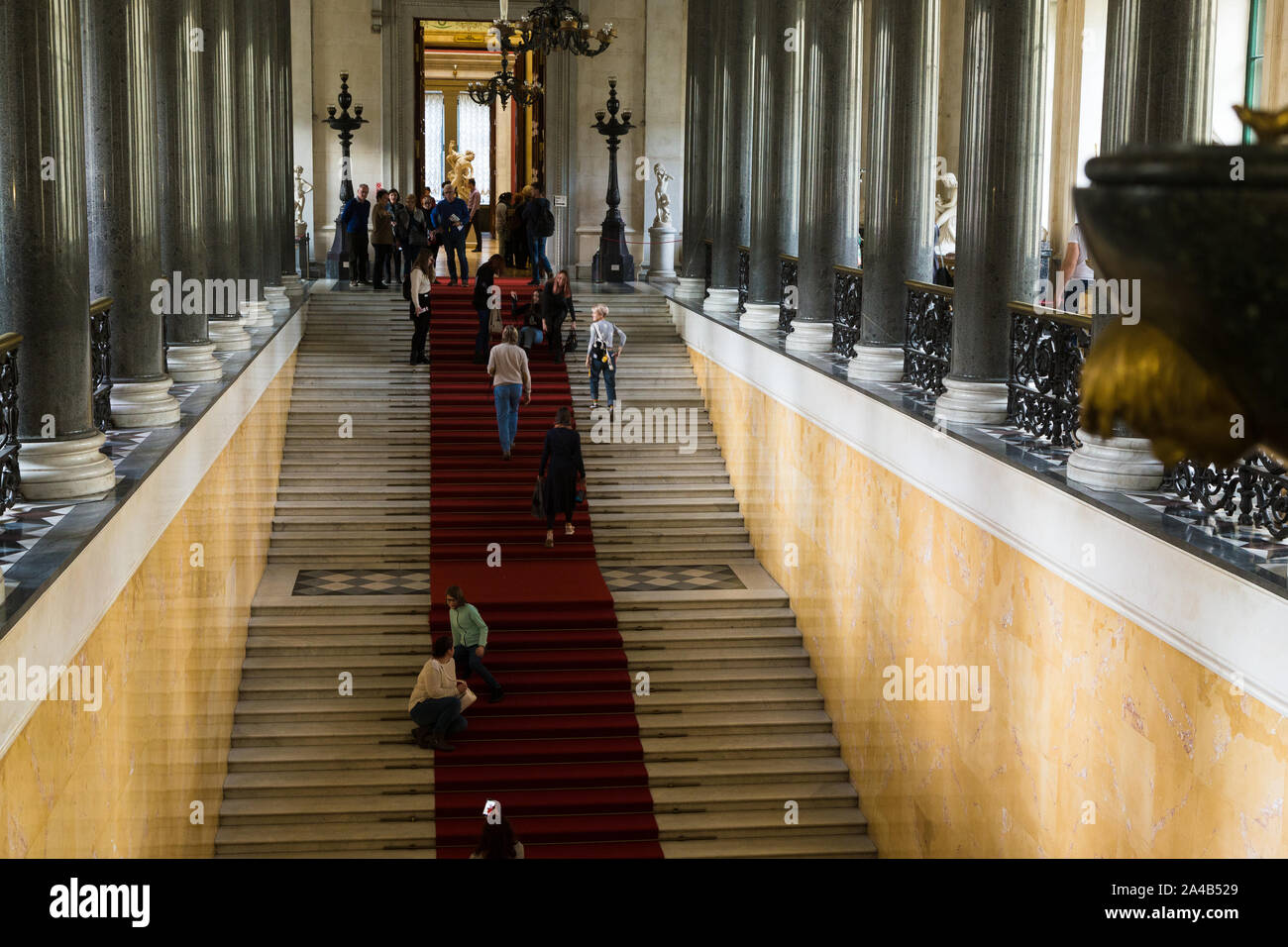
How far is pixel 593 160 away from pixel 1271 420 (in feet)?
86.6

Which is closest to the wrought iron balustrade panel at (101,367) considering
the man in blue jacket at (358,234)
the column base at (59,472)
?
the column base at (59,472)

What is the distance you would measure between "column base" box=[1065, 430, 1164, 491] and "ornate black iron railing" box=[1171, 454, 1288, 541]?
1.11 ft

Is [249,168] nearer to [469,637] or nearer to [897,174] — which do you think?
[469,637]

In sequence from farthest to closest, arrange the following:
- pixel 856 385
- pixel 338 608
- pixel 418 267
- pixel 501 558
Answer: pixel 418 267, pixel 501 558, pixel 338 608, pixel 856 385

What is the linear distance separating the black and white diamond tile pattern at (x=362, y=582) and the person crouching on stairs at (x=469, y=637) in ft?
6.56

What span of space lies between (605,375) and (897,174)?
5.95 m

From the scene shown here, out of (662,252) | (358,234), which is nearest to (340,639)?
(358,234)

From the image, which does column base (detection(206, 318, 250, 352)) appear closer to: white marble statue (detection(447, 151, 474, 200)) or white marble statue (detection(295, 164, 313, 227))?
white marble statue (detection(295, 164, 313, 227))

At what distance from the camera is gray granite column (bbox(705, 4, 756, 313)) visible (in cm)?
1905

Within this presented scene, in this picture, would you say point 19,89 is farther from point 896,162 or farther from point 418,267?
point 418,267

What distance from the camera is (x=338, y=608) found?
13750 mm

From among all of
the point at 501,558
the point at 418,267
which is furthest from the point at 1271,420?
the point at 418,267

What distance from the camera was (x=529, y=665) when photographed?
520 inches

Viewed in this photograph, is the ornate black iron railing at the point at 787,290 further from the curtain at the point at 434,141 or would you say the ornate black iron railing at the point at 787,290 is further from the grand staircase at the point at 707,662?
the curtain at the point at 434,141
